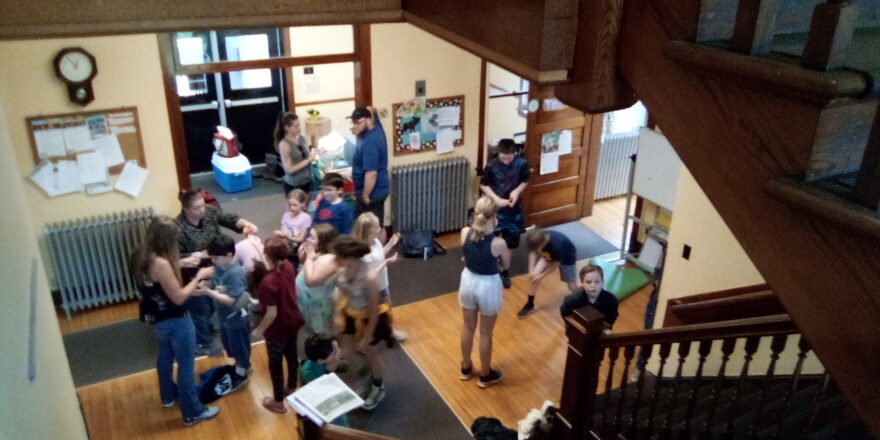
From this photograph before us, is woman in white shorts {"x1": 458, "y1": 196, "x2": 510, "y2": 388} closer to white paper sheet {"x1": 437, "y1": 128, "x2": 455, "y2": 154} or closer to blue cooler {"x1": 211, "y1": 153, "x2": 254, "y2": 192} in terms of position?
white paper sheet {"x1": 437, "y1": 128, "x2": 455, "y2": 154}

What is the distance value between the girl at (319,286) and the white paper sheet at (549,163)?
339 centimetres

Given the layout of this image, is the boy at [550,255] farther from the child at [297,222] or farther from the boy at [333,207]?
the child at [297,222]

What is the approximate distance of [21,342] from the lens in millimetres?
2207

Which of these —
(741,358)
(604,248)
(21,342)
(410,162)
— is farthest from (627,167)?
(21,342)

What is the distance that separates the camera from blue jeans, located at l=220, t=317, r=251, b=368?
4.47 m

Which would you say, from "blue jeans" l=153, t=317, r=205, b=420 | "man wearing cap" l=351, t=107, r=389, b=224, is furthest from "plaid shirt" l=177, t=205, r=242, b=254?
"man wearing cap" l=351, t=107, r=389, b=224

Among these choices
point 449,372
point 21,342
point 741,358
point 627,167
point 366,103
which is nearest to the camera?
point 21,342

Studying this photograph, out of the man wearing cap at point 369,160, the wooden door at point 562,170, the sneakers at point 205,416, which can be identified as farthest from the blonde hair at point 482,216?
the wooden door at point 562,170

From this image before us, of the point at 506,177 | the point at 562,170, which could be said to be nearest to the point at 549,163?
the point at 562,170

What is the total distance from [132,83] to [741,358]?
4.92 m

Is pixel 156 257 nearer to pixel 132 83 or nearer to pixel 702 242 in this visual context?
pixel 132 83

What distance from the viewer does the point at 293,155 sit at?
20.3ft

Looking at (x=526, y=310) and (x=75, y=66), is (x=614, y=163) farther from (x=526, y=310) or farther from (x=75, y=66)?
(x=75, y=66)

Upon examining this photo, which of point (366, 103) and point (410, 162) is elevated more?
point (366, 103)
